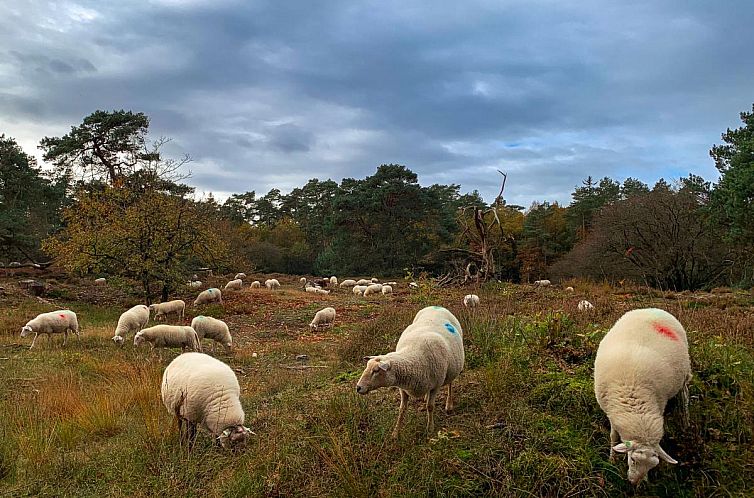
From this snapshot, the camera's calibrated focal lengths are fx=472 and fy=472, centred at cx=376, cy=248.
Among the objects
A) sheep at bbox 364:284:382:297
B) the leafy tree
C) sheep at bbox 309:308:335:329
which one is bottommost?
sheep at bbox 364:284:382:297

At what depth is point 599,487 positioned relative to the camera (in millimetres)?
3834

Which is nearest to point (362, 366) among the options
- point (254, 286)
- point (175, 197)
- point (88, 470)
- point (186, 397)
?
point (186, 397)

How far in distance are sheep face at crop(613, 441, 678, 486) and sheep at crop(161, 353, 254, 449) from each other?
12.3 ft

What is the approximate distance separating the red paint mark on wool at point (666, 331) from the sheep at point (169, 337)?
1000 centimetres

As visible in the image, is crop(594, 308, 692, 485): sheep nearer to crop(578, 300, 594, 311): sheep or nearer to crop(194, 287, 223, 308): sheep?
crop(578, 300, 594, 311): sheep

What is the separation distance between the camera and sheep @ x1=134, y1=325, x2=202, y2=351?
11.4 metres

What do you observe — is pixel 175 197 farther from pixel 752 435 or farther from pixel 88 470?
pixel 752 435

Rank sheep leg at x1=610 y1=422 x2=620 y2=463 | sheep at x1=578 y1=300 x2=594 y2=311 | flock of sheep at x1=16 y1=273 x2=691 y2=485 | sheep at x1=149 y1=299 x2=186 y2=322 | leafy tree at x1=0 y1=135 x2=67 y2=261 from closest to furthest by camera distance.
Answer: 1. flock of sheep at x1=16 y1=273 x2=691 y2=485
2. sheep leg at x1=610 y1=422 x2=620 y2=463
3. sheep at x1=578 y1=300 x2=594 y2=311
4. sheep at x1=149 y1=299 x2=186 y2=322
5. leafy tree at x1=0 y1=135 x2=67 y2=261

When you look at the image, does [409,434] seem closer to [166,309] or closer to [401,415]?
[401,415]

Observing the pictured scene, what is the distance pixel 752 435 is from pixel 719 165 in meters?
27.3

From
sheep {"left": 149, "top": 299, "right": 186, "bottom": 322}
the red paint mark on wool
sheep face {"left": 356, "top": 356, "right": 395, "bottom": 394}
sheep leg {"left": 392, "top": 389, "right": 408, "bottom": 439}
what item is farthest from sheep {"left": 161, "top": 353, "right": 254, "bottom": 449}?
sheep {"left": 149, "top": 299, "right": 186, "bottom": 322}

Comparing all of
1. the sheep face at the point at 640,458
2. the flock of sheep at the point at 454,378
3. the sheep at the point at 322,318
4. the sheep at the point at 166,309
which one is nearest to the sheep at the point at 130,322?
the sheep at the point at 166,309

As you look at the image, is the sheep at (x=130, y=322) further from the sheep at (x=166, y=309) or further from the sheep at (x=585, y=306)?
the sheep at (x=585, y=306)

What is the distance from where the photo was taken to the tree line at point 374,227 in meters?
19.4
